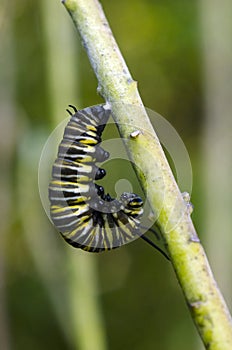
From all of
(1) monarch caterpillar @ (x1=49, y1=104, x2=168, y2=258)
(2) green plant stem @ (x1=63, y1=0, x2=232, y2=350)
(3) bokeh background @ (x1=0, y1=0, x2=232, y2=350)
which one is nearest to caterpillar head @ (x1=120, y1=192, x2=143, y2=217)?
(1) monarch caterpillar @ (x1=49, y1=104, x2=168, y2=258)

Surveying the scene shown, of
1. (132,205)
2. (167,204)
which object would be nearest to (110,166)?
(132,205)

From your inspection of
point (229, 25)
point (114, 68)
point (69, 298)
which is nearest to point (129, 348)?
point (69, 298)

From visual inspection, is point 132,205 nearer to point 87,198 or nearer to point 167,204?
point 87,198

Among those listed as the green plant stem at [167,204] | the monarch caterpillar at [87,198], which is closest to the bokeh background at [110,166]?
the monarch caterpillar at [87,198]

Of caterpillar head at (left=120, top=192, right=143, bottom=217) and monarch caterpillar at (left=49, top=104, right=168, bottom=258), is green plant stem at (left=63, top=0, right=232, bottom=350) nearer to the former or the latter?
monarch caterpillar at (left=49, top=104, right=168, bottom=258)

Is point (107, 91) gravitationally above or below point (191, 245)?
above

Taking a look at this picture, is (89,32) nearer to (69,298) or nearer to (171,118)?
(69,298)

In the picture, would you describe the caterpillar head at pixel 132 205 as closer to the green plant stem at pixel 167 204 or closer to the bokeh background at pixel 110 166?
the green plant stem at pixel 167 204
